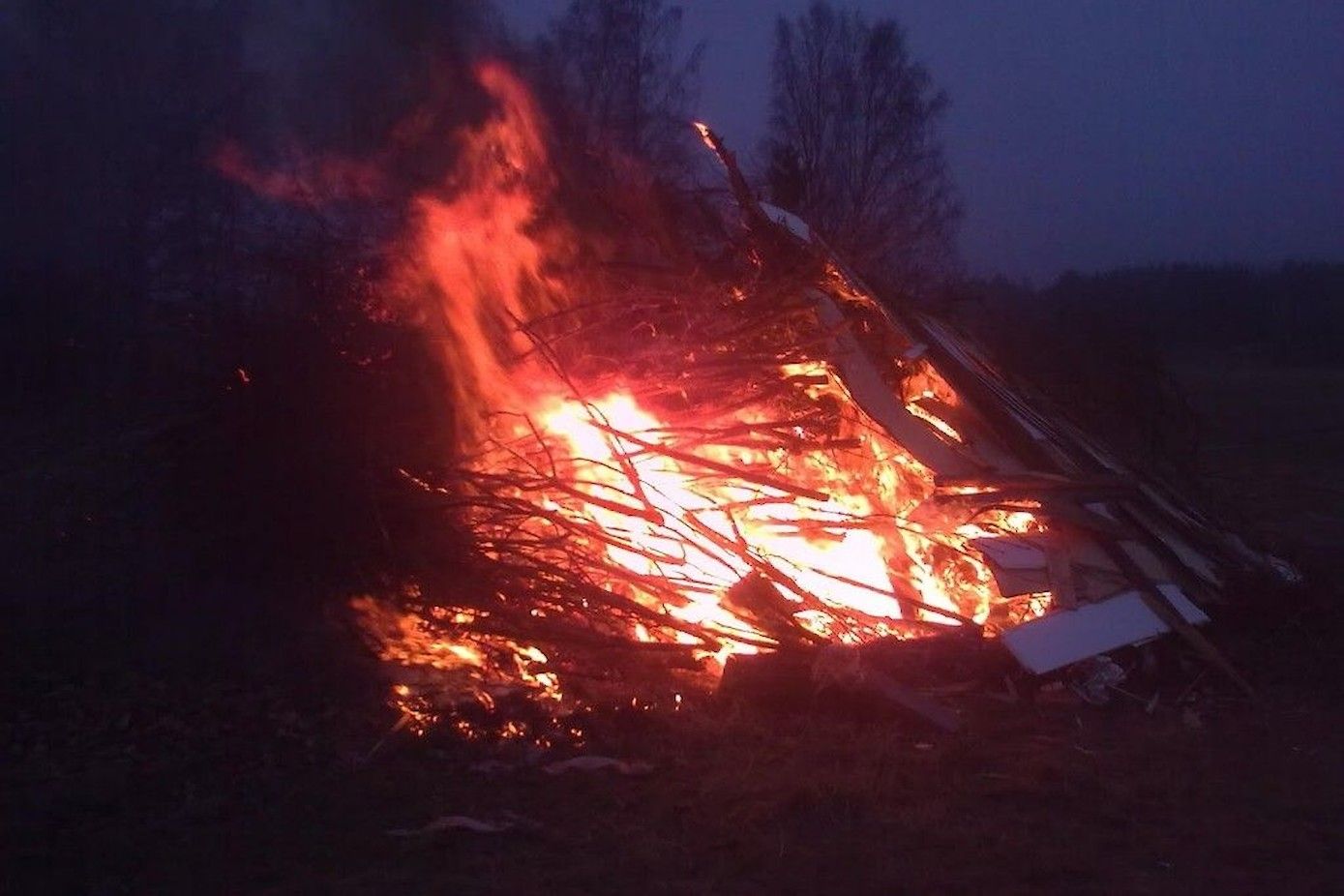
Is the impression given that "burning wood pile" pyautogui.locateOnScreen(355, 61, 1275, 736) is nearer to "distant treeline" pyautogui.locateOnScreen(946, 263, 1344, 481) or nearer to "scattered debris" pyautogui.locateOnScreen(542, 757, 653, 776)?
"scattered debris" pyautogui.locateOnScreen(542, 757, 653, 776)

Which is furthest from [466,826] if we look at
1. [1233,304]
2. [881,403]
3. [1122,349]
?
[1233,304]

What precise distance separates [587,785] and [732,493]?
3.36 metres

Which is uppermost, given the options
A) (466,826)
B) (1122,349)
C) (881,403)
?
(1122,349)

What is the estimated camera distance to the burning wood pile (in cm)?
730

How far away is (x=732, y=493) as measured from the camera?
28.5 ft

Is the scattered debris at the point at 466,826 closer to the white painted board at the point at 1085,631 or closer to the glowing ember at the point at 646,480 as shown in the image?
the glowing ember at the point at 646,480

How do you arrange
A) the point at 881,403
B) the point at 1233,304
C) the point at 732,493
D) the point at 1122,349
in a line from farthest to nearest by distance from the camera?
the point at 1233,304 < the point at 1122,349 < the point at 732,493 < the point at 881,403

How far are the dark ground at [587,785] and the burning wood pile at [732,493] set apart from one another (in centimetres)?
42

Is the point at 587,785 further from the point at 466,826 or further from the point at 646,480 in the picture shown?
the point at 646,480

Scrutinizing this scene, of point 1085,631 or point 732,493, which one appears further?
point 732,493

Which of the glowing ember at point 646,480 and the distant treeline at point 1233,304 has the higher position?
the distant treeline at point 1233,304

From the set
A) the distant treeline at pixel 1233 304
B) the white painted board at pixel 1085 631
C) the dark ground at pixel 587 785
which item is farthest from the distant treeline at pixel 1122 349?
the dark ground at pixel 587 785

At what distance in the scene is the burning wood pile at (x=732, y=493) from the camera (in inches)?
287

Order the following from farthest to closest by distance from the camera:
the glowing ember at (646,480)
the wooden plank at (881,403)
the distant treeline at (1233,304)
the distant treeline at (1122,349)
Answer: the distant treeline at (1233,304) → the distant treeline at (1122,349) → the wooden plank at (881,403) → the glowing ember at (646,480)
